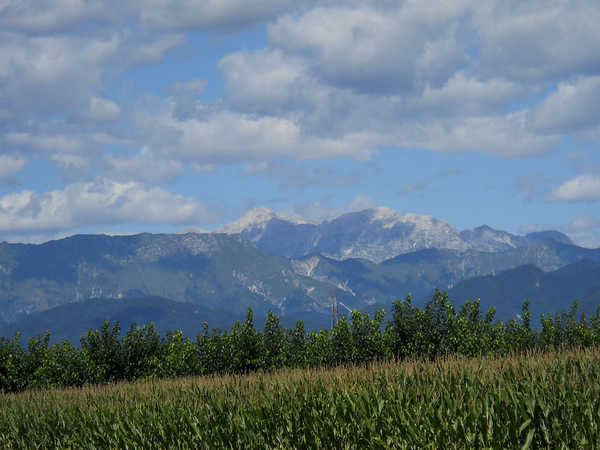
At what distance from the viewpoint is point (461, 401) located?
10.6 m

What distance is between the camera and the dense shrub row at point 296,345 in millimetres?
26062

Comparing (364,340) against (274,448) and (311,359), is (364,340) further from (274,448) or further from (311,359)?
(274,448)

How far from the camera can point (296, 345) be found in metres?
28.3

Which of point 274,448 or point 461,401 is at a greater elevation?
point 461,401

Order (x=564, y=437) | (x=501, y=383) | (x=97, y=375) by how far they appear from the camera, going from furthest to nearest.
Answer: (x=97, y=375)
(x=501, y=383)
(x=564, y=437)

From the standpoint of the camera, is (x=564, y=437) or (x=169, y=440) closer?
(x=564, y=437)

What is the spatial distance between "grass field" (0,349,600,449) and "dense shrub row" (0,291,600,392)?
8569mm

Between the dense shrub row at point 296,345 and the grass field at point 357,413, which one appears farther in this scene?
the dense shrub row at point 296,345

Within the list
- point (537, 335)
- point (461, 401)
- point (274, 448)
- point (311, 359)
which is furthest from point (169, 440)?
point (537, 335)

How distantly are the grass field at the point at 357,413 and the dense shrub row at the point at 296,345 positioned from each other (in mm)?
8569

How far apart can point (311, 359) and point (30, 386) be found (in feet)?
43.0

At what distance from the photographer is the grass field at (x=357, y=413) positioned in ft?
32.7

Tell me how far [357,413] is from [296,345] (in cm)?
1658

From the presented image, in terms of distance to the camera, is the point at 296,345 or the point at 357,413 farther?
the point at 296,345
